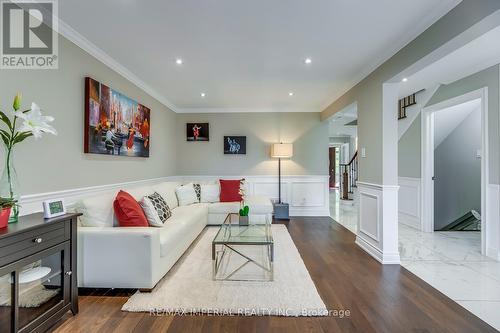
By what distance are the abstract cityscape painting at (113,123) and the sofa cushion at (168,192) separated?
59 centimetres

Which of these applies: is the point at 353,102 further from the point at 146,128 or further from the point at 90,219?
the point at 90,219

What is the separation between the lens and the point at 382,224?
3021mm

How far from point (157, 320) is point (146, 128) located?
9.88 feet

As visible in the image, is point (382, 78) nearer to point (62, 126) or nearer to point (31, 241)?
point (62, 126)

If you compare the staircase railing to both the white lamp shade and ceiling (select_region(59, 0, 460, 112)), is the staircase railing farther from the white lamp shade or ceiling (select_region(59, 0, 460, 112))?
ceiling (select_region(59, 0, 460, 112))

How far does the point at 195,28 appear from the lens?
2.35 meters

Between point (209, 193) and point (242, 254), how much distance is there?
229 cm

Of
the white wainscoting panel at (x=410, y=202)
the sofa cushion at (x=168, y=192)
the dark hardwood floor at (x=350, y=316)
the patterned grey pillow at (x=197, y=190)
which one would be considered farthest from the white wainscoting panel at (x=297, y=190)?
the dark hardwood floor at (x=350, y=316)

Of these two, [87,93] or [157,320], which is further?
[87,93]

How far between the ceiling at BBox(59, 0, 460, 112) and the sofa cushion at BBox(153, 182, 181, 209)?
1.69 meters

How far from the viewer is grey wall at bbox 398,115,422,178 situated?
14.5 ft

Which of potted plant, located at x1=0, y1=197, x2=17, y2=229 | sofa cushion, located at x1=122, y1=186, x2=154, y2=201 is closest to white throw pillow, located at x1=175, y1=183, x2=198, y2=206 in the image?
sofa cushion, located at x1=122, y1=186, x2=154, y2=201

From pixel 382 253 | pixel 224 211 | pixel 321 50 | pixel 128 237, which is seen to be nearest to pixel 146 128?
pixel 224 211

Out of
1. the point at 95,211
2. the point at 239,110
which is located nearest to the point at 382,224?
the point at 95,211
